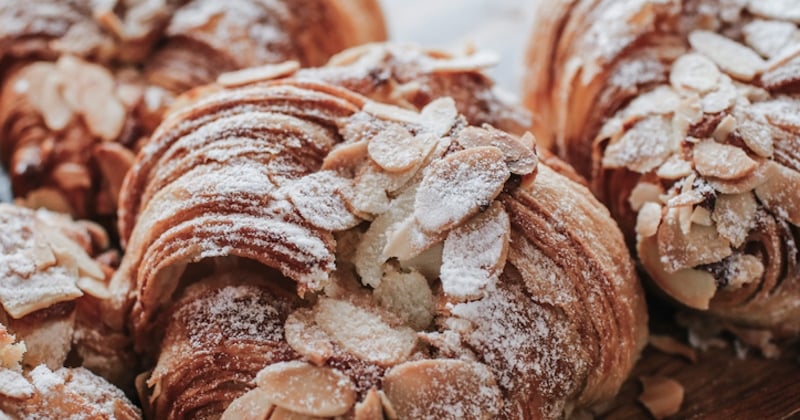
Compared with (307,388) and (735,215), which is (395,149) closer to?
(307,388)

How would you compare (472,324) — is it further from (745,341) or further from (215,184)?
(745,341)

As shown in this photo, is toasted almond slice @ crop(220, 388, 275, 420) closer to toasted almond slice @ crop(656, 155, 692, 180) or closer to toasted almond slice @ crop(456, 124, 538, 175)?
toasted almond slice @ crop(456, 124, 538, 175)

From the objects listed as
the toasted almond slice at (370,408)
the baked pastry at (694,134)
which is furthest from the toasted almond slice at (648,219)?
the toasted almond slice at (370,408)

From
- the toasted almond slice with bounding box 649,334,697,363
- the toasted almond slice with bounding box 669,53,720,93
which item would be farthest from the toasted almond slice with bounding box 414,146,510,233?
the toasted almond slice with bounding box 649,334,697,363

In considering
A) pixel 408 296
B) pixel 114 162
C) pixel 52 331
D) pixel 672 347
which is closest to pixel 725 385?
pixel 672 347

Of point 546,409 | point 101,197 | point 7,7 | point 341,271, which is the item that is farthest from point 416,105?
point 7,7

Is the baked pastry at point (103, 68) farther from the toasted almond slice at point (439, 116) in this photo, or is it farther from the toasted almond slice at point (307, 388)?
the toasted almond slice at point (307, 388)
